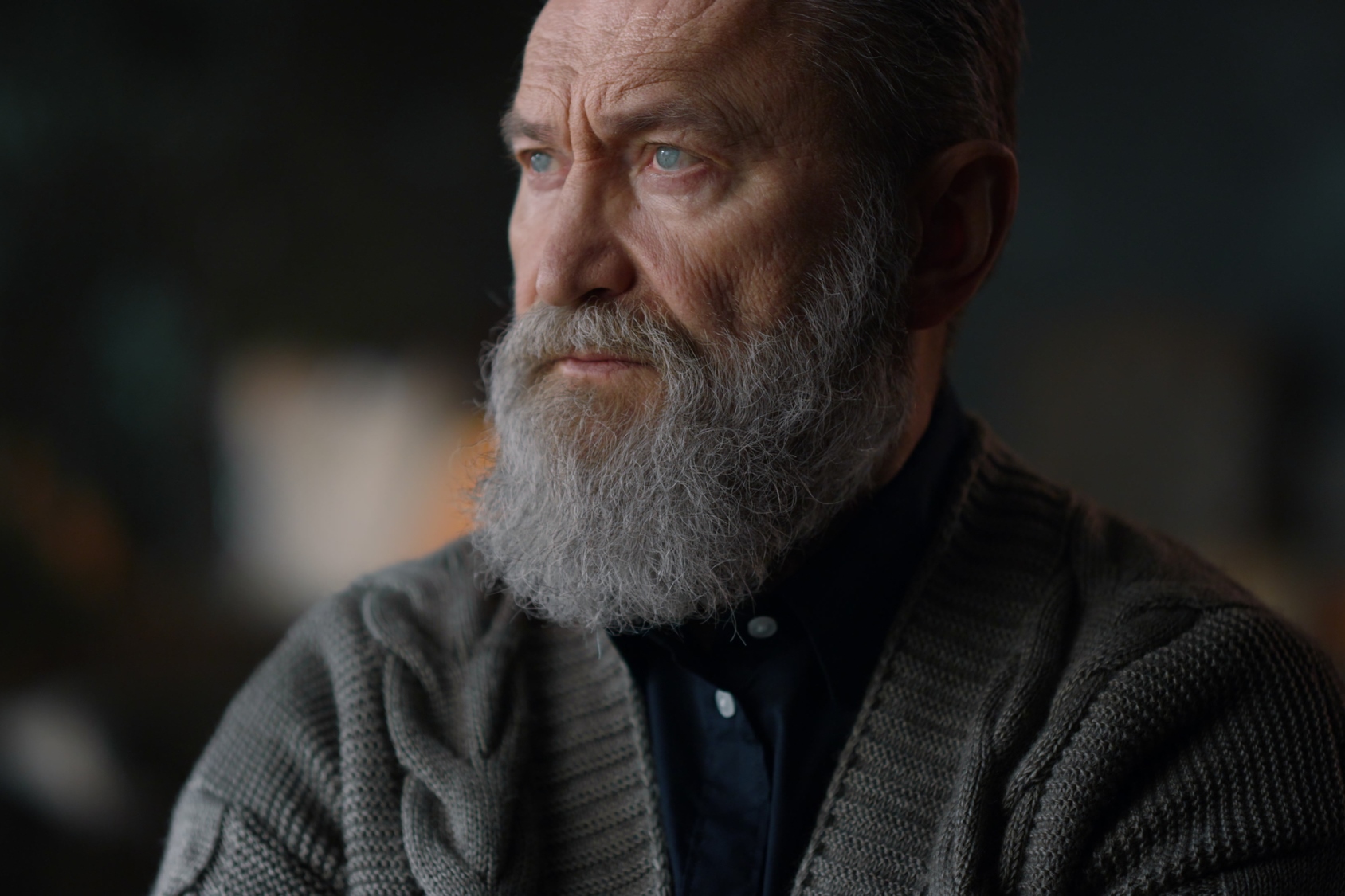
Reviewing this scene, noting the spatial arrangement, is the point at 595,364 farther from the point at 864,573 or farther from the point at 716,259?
the point at 864,573

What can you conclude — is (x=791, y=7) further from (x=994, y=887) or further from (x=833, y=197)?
(x=994, y=887)

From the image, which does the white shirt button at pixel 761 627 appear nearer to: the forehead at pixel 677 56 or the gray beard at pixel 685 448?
the gray beard at pixel 685 448

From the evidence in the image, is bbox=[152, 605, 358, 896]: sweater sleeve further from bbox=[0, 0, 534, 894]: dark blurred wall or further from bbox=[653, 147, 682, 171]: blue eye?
bbox=[0, 0, 534, 894]: dark blurred wall

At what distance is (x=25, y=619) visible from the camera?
8.15ft

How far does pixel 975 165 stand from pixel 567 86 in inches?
19.2

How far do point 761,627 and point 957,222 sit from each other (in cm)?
54

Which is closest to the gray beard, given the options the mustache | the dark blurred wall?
the mustache

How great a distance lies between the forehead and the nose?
95mm

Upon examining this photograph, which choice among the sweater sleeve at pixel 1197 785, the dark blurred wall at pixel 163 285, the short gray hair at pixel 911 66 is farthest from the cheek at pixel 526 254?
the dark blurred wall at pixel 163 285

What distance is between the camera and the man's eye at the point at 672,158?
1191 mm

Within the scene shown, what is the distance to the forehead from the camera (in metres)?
1.17

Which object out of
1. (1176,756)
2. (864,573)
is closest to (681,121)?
(864,573)

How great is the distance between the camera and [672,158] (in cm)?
120

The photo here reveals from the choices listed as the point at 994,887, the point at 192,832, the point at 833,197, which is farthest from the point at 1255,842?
the point at 192,832
